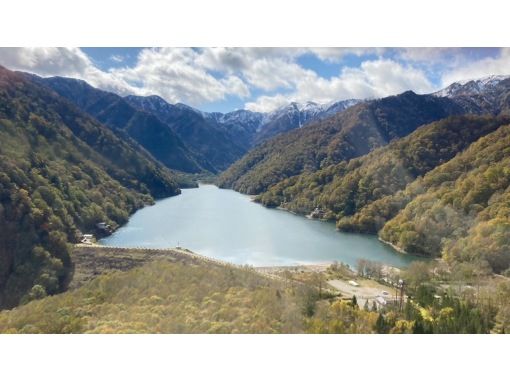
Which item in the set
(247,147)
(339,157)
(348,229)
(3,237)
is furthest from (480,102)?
(3,237)

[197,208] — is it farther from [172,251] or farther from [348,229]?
[172,251]

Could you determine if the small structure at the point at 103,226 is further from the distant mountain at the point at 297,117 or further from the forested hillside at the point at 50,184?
the distant mountain at the point at 297,117

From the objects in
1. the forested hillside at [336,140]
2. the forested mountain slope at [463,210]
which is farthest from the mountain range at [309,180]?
the forested hillside at [336,140]

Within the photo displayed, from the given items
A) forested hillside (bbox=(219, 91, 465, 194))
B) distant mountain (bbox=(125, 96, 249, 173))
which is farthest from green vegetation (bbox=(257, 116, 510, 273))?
distant mountain (bbox=(125, 96, 249, 173))

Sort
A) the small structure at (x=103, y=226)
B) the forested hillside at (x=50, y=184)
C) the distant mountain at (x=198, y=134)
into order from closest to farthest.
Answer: the forested hillside at (x=50, y=184)
the small structure at (x=103, y=226)
the distant mountain at (x=198, y=134)

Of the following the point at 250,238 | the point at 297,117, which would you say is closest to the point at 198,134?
the point at 297,117

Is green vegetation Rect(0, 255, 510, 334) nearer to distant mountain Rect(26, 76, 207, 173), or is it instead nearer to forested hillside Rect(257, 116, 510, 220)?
forested hillside Rect(257, 116, 510, 220)
